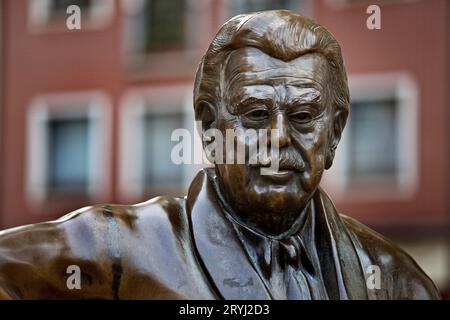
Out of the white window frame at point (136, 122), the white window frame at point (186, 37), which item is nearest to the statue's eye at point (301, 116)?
the white window frame at point (186, 37)

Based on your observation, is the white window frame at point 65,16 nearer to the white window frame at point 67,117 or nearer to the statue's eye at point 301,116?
the white window frame at point 67,117

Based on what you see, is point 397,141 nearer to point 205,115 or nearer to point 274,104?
point 205,115

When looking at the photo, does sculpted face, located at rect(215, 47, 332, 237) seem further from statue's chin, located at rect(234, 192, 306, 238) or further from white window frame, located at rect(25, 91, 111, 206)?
white window frame, located at rect(25, 91, 111, 206)

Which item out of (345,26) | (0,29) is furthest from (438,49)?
(0,29)

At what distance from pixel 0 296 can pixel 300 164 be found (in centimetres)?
77

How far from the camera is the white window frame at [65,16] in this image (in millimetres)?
16031

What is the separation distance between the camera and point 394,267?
2.89m

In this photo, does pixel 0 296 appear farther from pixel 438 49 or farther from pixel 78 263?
pixel 438 49

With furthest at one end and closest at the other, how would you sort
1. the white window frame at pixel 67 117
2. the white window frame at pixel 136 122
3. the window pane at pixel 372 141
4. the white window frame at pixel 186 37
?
the white window frame at pixel 67 117 < the white window frame at pixel 136 122 < the white window frame at pixel 186 37 < the window pane at pixel 372 141

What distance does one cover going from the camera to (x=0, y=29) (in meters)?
16.5

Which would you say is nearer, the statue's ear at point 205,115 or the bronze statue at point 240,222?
the bronze statue at point 240,222

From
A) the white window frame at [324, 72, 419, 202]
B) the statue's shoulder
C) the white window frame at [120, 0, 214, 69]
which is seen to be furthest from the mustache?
the white window frame at [120, 0, 214, 69]

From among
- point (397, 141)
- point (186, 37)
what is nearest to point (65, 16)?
point (186, 37)

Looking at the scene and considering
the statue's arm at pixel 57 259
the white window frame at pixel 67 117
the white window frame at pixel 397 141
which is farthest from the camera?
the white window frame at pixel 67 117
